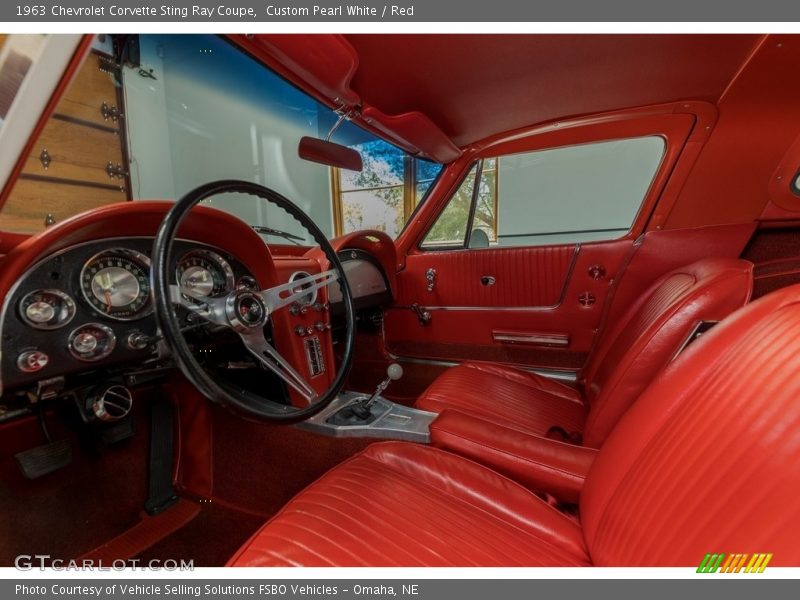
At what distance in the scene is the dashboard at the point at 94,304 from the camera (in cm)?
83

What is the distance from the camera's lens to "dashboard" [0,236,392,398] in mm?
825

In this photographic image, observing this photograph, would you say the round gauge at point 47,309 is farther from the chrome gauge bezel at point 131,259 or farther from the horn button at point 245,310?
the horn button at point 245,310

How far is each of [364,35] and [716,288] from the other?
50.4 inches

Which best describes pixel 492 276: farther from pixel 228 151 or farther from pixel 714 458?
pixel 228 151

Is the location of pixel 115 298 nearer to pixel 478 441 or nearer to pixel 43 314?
pixel 43 314

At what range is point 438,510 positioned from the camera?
30.4 inches

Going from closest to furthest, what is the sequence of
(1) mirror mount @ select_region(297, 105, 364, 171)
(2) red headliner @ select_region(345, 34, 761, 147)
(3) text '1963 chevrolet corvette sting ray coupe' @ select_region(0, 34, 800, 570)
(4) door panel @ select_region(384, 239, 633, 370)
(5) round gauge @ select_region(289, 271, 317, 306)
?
(3) text '1963 chevrolet corvette sting ray coupe' @ select_region(0, 34, 800, 570)
(2) red headliner @ select_region(345, 34, 761, 147)
(5) round gauge @ select_region(289, 271, 317, 306)
(1) mirror mount @ select_region(297, 105, 364, 171)
(4) door panel @ select_region(384, 239, 633, 370)

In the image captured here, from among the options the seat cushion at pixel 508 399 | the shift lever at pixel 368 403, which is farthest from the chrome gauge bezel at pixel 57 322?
the seat cushion at pixel 508 399

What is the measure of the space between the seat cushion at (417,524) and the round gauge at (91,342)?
659mm

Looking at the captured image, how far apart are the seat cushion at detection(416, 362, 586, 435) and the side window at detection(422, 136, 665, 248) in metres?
0.93

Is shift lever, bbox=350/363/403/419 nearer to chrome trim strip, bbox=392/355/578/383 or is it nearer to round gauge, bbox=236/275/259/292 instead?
round gauge, bbox=236/275/259/292

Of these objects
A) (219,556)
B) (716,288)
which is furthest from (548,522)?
(219,556)

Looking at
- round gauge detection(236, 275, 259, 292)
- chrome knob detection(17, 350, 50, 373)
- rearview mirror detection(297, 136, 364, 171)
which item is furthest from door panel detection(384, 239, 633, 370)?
chrome knob detection(17, 350, 50, 373)

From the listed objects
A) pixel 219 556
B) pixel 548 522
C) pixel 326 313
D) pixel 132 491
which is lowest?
pixel 219 556
